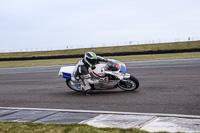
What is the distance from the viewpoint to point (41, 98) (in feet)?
29.2

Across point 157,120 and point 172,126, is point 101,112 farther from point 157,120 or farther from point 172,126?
point 172,126

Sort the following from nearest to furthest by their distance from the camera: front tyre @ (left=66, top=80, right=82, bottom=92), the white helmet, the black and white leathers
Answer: the white helmet
the black and white leathers
front tyre @ (left=66, top=80, right=82, bottom=92)

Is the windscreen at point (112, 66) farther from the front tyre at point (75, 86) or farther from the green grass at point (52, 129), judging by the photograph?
the green grass at point (52, 129)

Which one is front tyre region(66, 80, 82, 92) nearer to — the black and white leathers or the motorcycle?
the motorcycle

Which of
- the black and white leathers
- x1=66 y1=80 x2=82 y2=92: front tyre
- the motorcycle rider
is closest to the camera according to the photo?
the motorcycle rider

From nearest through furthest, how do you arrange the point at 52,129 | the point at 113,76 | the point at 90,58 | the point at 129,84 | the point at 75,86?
the point at 52,129 < the point at 90,58 < the point at 113,76 < the point at 129,84 < the point at 75,86

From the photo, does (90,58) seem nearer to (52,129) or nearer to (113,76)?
(113,76)

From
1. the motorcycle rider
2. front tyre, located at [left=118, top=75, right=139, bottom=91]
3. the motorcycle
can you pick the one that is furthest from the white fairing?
front tyre, located at [left=118, top=75, right=139, bottom=91]

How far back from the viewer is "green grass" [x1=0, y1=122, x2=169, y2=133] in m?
4.62

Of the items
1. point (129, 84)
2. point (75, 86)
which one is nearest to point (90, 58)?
point (129, 84)

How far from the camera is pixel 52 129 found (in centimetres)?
491

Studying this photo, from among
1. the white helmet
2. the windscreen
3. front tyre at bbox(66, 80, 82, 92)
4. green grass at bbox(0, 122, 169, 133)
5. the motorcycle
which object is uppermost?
the white helmet

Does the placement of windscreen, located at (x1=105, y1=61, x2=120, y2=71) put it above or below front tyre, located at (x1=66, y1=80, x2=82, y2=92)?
above

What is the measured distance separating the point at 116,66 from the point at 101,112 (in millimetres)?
2836
